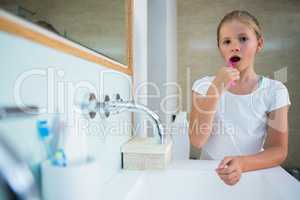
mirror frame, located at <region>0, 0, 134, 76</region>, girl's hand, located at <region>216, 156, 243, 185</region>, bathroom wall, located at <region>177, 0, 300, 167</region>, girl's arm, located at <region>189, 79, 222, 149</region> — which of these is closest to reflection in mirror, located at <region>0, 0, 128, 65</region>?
mirror frame, located at <region>0, 0, 134, 76</region>

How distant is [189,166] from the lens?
67 cm

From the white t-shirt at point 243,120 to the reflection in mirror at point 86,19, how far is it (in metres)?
0.32

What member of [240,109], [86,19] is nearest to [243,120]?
[240,109]

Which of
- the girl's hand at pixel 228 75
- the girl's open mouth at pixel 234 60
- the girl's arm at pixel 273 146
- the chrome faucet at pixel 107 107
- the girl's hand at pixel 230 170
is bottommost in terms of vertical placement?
the girl's hand at pixel 230 170

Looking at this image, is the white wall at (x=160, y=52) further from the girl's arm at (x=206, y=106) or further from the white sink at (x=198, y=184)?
the white sink at (x=198, y=184)

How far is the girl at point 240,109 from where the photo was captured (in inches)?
28.8

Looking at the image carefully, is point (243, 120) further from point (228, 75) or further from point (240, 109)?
point (228, 75)

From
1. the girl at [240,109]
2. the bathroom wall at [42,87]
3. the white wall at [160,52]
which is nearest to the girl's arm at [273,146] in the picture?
the girl at [240,109]

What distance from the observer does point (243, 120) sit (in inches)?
29.3

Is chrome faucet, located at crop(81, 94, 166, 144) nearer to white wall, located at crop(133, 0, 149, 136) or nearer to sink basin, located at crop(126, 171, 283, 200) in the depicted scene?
sink basin, located at crop(126, 171, 283, 200)

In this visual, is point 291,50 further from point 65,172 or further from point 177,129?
point 65,172

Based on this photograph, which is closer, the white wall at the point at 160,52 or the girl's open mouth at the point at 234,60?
the girl's open mouth at the point at 234,60

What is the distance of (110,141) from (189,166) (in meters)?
0.23

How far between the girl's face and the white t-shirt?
87 mm
